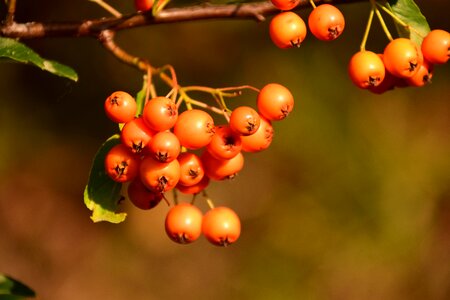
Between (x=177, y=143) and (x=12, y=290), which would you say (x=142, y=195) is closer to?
(x=177, y=143)

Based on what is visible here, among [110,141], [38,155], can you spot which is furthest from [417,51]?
[38,155]

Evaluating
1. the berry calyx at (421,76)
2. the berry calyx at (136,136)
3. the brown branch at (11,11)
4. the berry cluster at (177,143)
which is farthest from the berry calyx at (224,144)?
the brown branch at (11,11)

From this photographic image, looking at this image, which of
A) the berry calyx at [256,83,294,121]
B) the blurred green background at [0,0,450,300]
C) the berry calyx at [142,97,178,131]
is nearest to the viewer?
the berry calyx at [142,97,178,131]

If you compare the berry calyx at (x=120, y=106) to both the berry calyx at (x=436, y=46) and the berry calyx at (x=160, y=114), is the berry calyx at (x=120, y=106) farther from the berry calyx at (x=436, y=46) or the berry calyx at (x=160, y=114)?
the berry calyx at (x=436, y=46)

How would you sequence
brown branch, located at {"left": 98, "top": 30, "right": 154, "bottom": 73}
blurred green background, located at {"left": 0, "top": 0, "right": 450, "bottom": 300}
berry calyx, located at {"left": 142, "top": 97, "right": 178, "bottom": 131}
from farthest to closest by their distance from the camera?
blurred green background, located at {"left": 0, "top": 0, "right": 450, "bottom": 300}
brown branch, located at {"left": 98, "top": 30, "right": 154, "bottom": 73}
berry calyx, located at {"left": 142, "top": 97, "right": 178, "bottom": 131}

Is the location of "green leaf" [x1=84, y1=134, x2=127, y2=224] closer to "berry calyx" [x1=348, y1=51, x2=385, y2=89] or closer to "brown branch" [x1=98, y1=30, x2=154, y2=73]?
"brown branch" [x1=98, y1=30, x2=154, y2=73]

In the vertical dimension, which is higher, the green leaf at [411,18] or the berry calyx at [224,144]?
the green leaf at [411,18]

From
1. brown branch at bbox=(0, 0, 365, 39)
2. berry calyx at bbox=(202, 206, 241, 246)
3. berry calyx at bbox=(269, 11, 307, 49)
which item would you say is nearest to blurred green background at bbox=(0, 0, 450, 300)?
brown branch at bbox=(0, 0, 365, 39)
